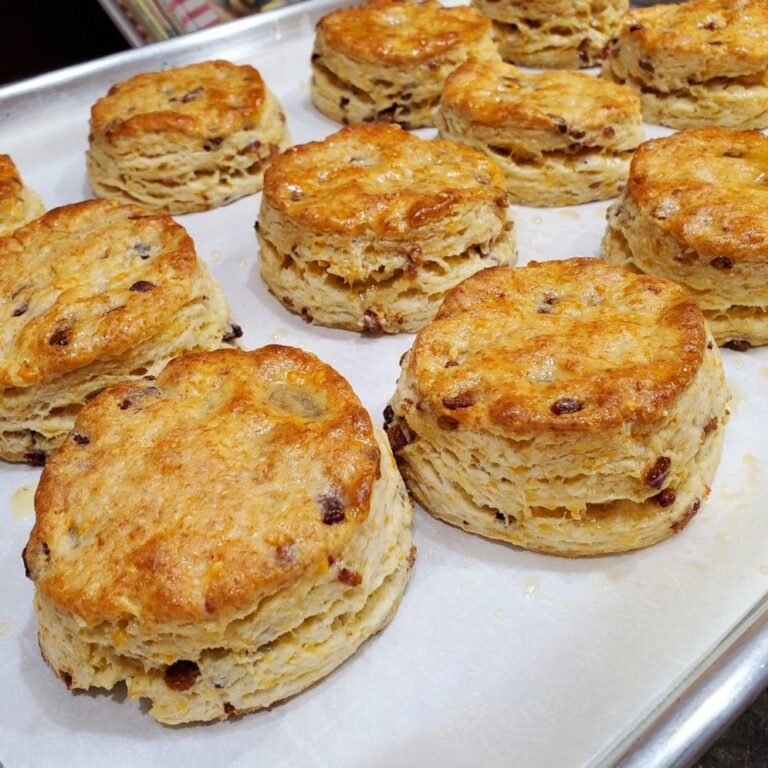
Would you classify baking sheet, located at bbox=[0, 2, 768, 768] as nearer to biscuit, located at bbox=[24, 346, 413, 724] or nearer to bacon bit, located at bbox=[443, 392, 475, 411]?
biscuit, located at bbox=[24, 346, 413, 724]

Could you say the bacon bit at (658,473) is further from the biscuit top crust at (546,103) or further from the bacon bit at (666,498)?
the biscuit top crust at (546,103)

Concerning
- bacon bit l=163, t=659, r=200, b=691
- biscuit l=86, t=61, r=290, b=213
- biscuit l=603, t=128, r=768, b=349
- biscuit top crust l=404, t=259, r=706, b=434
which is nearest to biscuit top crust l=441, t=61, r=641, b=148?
biscuit l=603, t=128, r=768, b=349

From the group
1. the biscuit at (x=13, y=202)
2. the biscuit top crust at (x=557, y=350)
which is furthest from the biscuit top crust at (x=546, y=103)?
the biscuit at (x=13, y=202)

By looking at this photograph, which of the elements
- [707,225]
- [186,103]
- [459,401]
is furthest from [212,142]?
[707,225]

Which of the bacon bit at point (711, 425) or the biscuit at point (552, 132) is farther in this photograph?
the biscuit at point (552, 132)

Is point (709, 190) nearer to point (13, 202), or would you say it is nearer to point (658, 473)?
point (658, 473)
